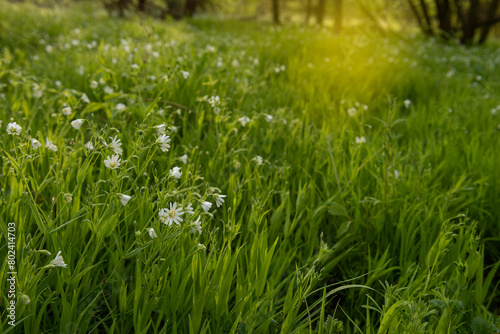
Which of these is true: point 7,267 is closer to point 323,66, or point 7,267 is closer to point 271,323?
point 271,323

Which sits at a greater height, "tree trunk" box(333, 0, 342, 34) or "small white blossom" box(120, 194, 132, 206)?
"tree trunk" box(333, 0, 342, 34)

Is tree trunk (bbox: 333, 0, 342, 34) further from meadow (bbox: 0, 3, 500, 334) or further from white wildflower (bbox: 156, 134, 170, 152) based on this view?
white wildflower (bbox: 156, 134, 170, 152)

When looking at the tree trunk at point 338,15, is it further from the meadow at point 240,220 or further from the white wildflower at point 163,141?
the white wildflower at point 163,141

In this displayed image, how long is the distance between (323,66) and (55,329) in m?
4.52

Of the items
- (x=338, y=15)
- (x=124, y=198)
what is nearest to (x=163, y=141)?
(x=124, y=198)

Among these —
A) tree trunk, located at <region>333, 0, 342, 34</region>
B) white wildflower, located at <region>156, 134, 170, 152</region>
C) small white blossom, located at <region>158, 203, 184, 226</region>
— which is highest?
tree trunk, located at <region>333, 0, 342, 34</region>

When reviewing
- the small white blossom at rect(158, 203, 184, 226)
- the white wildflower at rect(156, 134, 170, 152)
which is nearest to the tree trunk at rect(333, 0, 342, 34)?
the white wildflower at rect(156, 134, 170, 152)

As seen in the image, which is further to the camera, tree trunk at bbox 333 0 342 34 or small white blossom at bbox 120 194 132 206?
tree trunk at bbox 333 0 342 34

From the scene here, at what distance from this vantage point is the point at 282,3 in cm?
4800

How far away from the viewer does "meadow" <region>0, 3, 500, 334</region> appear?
1402 millimetres

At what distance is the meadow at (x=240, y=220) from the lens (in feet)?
4.60

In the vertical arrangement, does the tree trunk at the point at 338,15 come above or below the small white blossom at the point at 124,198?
above

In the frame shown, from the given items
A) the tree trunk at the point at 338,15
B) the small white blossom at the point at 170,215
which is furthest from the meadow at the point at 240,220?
the tree trunk at the point at 338,15

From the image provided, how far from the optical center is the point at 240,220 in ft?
5.74
